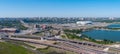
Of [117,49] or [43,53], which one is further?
[117,49]

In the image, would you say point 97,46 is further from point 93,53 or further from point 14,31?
point 14,31

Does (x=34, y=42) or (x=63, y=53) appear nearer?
(x=63, y=53)

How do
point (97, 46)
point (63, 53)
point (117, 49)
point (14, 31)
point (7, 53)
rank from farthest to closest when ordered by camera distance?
point (14, 31) < point (97, 46) < point (117, 49) < point (63, 53) < point (7, 53)

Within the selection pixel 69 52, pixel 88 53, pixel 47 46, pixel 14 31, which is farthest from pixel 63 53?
pixel 14 31

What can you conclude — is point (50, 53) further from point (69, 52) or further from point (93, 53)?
point (93, 53)

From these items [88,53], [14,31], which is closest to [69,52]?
[88,53]

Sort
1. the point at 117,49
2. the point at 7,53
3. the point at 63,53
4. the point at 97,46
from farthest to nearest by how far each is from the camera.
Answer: the point at 97,46 < the point at 117,49 < the point at 63,53 < the point at 7,53

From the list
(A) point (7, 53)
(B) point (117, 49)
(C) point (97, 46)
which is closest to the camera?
(A) point (7, 53)

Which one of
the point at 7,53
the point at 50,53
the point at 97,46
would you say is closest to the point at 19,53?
the point at 7,53

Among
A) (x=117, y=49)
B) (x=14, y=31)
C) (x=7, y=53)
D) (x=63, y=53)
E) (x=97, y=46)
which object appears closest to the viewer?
(x=7, y=53)
